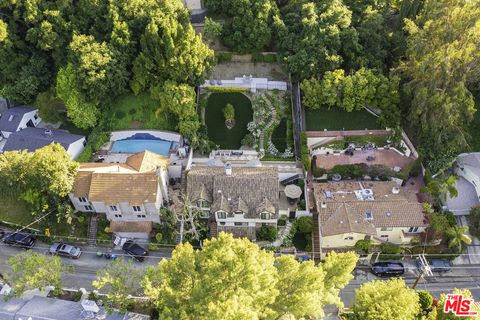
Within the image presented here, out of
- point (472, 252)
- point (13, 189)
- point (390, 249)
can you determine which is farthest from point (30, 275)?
point (472, 252)

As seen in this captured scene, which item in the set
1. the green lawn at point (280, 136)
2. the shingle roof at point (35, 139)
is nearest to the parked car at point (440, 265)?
the green lawn at point (280, 136)

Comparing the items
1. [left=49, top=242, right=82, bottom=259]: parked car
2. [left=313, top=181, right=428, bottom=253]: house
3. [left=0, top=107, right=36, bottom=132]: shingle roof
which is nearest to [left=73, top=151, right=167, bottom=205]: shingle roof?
[left=49, top=242, right=82, bottom=259]: parked car

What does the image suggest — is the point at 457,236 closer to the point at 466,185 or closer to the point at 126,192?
the point at 466,185

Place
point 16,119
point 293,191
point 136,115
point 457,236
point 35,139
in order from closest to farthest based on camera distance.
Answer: point 457,236 → point 293,191 → point 35,139 → point 136,115 → point 16,119

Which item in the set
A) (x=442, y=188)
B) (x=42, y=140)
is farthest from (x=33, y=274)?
(x=442, y=188)

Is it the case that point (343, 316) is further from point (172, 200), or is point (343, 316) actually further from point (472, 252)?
point (172, 200)

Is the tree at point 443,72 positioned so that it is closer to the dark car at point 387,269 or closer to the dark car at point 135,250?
the dark car at point 387,269

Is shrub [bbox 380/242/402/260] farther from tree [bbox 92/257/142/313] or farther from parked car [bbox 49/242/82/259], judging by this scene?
parked car [bbox 49/242/82/259]
